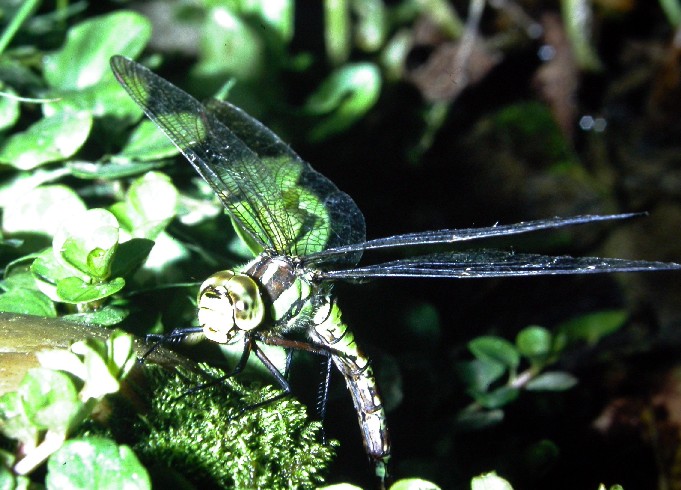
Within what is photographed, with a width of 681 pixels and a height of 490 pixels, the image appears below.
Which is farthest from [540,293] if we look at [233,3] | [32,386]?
[32,386]

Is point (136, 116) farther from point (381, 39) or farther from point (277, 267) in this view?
point (381, 39)

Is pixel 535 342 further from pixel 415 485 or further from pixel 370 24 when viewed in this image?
pixel 370 24

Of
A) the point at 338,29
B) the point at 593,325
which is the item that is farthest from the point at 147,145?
the point at 593,325

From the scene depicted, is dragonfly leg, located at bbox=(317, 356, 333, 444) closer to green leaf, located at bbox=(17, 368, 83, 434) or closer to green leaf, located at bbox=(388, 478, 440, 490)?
green leaf, located at bbox=(388, 478, 440, 490)

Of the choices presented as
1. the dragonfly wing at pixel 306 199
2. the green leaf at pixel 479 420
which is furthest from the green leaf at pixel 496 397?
the dragonfly wing at pixel 306 199

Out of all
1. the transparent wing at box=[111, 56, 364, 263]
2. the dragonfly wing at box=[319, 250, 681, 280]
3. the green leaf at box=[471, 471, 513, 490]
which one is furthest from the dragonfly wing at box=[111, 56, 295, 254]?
the green leaf at box=[471, 471, 513, 490]

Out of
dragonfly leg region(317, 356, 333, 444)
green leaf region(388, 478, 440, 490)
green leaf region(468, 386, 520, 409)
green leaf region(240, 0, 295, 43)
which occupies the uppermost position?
green leaf region(240, 0, 295, 43)
